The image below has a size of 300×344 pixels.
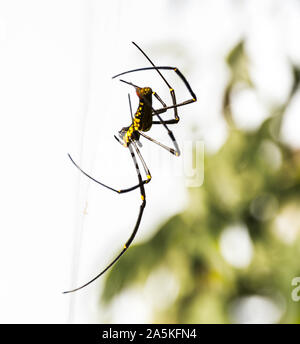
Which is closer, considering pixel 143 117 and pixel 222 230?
pixel 143 117

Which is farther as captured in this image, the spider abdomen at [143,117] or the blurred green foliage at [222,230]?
the blurred green foliage at [222,230]

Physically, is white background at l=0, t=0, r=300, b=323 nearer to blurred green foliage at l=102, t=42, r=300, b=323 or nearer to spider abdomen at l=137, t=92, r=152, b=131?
spider abdomen at l=137, t=92, r=152, b=131

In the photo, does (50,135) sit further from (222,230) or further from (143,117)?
(222,230)

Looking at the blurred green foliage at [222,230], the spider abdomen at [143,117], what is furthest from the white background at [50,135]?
the blurred green foliage at [222,230]

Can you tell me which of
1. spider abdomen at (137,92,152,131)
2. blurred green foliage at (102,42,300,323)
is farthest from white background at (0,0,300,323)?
blurred green foliage at (102,42,300,323)

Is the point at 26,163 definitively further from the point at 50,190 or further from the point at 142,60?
the point at 142,60

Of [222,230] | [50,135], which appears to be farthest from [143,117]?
[222,230]

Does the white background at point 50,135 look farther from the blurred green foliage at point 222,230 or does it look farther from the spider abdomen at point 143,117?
the blurred green foliage at point 222,230

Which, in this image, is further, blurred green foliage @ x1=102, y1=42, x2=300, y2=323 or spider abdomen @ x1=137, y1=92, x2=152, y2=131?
blurred green foliage @ x1=102, y1=42, x2=300, y2=323

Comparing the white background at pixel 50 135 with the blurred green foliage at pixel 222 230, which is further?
the blurred green foliage at pixel 222 230
